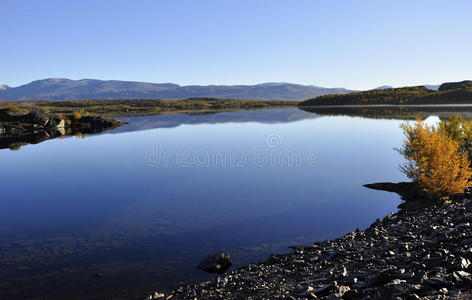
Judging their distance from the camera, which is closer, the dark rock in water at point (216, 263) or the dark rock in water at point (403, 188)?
the dark rock in water at point (216, 263)

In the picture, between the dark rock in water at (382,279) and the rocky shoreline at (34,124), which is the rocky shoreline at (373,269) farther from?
the rocky shoreline at (34,124)

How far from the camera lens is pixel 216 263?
1237 centimetres

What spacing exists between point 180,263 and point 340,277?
6554 millimetres

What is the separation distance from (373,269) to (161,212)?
1318 centimetres

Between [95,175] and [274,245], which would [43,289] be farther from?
[95,175]

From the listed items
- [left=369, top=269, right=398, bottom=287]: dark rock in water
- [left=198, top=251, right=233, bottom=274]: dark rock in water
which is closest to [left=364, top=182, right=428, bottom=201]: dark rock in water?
[left=369, top=269, right=398, bottom=287]: dark rock in water

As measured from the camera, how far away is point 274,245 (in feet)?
47.6

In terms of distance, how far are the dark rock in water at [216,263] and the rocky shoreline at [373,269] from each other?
2.01ft

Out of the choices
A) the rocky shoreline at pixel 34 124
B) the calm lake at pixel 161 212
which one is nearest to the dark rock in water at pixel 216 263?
the calm lake at pixel 161 212

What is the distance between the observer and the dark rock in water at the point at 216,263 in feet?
40.1

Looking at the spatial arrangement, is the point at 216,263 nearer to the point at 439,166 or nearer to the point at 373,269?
the point at 373,269

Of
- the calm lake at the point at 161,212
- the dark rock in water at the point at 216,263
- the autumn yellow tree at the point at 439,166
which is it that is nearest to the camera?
the dark rock in water at the point at 216,263

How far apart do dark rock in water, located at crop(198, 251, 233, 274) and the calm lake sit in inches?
14.6

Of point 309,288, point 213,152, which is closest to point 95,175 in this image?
point 213,152
